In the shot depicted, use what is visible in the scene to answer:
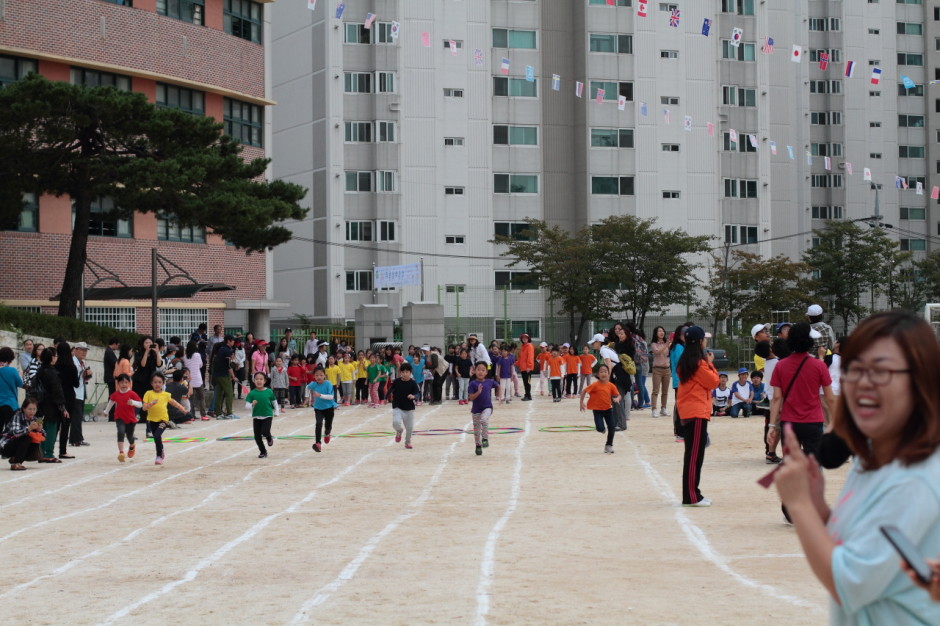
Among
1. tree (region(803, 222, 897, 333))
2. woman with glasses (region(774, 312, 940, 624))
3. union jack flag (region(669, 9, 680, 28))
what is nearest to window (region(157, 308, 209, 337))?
union jack flag (region(669, 9, 680, 28))

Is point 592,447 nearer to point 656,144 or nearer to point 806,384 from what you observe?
point 806,384

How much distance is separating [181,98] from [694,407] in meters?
33.7

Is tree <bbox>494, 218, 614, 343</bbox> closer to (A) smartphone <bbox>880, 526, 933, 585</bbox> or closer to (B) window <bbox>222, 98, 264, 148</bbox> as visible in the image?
(B) window <bbox>222, 98, 264, 148</bbox>

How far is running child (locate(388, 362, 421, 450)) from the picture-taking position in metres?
19.8

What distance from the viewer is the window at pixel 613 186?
222 ft

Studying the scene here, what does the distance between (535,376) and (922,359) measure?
1825 inches

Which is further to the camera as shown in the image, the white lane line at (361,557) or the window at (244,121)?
the window at (244,121)

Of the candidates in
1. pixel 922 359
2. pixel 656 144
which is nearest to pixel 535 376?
pixel 656 144

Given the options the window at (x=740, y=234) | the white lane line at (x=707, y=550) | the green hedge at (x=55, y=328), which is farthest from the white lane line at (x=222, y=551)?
the window at (x=740, y=234)

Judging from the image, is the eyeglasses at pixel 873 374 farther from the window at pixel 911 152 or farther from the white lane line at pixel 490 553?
the window at pixel 911 152

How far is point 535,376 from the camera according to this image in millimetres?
49281

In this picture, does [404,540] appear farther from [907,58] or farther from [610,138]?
[907,58]

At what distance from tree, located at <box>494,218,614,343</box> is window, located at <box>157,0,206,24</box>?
20853mm

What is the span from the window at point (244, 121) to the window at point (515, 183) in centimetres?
2215
